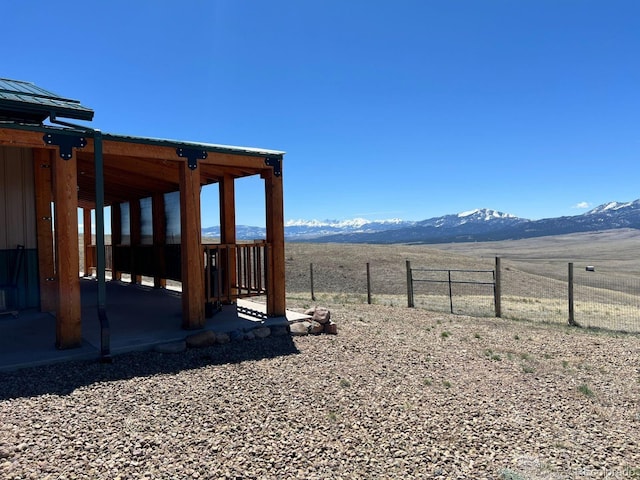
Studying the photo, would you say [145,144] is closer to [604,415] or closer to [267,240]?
[267,240]

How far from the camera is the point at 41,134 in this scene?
5836 mm

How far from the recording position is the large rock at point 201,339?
21.7 feet

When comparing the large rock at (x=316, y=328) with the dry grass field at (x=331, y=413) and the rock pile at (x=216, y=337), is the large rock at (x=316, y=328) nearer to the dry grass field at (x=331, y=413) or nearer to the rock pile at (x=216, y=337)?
the dry grass field at (x=331, y=413)

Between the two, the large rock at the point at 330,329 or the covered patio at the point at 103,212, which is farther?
the large rock at the point at 330,329

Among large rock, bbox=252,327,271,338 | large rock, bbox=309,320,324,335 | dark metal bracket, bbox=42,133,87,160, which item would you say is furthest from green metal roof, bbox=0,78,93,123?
large rock, bbox=309,320,324,335

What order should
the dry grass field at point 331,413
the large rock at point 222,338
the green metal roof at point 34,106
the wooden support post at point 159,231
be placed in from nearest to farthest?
the dry grass field at point 331,413
the green metal roof at point 34,106
the large rock at point 222,338
the wooden support post at point 159,231

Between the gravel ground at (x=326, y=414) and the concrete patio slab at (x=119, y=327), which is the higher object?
the concrete patio slab at (x=119, y=327)

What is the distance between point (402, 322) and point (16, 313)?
23.2 ft

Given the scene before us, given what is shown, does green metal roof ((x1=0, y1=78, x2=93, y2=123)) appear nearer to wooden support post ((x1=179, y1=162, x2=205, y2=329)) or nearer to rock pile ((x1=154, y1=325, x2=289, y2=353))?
wooden support post ((x1=179, y1=162, x2=205, y2=329))

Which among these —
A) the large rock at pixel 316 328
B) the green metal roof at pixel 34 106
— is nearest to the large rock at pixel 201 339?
the large rock at pixel 316 328

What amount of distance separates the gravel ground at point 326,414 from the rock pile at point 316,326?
0.37 meters

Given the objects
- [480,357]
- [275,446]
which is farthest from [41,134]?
[480,357]

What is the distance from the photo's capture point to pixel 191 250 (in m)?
7.05

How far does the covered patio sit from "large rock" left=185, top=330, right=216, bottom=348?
0.50 m
